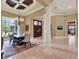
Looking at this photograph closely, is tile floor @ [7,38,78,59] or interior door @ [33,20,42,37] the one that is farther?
interior door @ [33,20,42,37]

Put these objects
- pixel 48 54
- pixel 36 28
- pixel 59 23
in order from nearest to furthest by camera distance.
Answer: pixel 48 54 → pixel 36 28 → pixel 59 23

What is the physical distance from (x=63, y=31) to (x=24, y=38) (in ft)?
33.6

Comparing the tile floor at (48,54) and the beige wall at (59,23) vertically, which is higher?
the beige wall at (59,23)

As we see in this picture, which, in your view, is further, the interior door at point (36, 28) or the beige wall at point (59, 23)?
the beige wall at point (59, 23)

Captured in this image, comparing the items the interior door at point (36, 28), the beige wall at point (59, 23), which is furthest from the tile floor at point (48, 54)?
the beige wall at point (59, 23)

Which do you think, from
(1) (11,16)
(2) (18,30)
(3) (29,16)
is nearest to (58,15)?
(3) (29,16)

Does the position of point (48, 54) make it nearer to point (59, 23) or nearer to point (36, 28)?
point (36, 28)

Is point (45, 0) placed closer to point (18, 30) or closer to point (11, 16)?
point (11, 16)

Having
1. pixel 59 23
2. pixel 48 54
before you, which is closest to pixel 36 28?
pixel 59 23

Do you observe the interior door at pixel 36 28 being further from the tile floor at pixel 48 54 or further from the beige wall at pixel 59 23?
the tile floor at pixel 48 54

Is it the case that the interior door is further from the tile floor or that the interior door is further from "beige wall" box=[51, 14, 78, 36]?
the tile floor

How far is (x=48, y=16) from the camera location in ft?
27.7

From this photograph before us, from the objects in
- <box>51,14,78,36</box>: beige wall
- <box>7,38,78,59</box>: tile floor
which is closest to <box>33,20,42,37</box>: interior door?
<box>51,14,78,36</box>: beige wall

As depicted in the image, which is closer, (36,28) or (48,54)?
(48,54)
